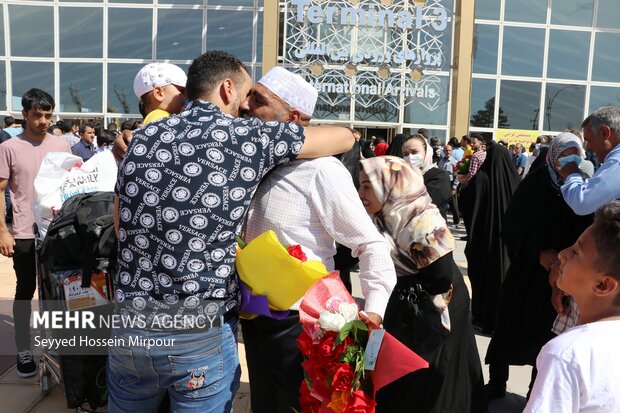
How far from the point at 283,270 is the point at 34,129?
2.85m

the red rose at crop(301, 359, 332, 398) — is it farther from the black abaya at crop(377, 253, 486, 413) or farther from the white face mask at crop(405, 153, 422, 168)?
the white face mask at crop(405, 153, 422, 168)

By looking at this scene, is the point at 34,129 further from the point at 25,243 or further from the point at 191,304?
the point at 191,304

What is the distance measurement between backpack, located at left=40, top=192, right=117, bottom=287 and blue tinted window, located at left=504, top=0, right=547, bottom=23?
19564mm

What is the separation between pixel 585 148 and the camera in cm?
318

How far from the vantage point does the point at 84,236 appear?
2.70 metres

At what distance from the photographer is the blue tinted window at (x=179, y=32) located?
61.8 ft

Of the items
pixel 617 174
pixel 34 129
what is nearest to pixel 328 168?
pixel 617 174

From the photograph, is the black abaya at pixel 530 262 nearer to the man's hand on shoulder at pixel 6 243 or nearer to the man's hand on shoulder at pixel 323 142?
the man's hand on shoulder at pixel 323 142

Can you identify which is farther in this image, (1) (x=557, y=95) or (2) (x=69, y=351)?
(1) (x=557, y=95)

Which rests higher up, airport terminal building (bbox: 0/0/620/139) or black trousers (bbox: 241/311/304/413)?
airport terminal building (bbox: 0/0/620/139)

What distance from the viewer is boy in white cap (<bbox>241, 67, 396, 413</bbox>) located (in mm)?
1943

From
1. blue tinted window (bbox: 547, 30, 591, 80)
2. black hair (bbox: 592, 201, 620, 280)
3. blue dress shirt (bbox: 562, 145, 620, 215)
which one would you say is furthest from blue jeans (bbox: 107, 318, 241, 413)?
blue tinted window (bbox: 547, 30, 591, 80)

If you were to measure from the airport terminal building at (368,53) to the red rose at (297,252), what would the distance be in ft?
54.4

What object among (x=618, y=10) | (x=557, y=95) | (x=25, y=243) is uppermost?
(x=618, y=10)
